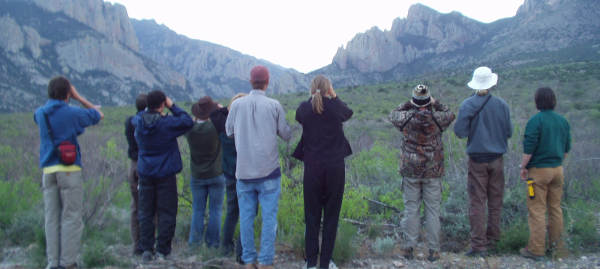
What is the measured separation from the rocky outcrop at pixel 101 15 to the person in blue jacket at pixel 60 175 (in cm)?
8372

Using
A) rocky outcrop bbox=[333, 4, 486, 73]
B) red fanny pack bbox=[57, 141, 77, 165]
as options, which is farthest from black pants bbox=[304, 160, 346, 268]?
rocky outcrop bbox=[333, 4, 486, 73]

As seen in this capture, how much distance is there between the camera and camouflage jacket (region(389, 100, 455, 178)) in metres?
3.72

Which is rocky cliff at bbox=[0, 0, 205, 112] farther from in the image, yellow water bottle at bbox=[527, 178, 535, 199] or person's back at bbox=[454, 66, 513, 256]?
yellow water bottle at bbox=[527, 178, 535, 199]

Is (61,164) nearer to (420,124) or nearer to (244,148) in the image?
(244,148)

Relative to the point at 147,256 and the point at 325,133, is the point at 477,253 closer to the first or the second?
Result: the point at 325,133

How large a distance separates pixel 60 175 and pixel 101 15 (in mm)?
102127

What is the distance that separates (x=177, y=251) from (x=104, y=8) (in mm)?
105789

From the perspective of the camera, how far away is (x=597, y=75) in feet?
76.2

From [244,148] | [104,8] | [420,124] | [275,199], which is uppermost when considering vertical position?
[104,8]

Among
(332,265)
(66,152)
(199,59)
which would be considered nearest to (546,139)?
(332,265)

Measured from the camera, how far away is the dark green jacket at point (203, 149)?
13.3 feet

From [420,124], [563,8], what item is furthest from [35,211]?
[563,8]

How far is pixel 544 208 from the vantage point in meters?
3.78

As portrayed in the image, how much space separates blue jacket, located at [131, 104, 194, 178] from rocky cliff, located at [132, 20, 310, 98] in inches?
4262
